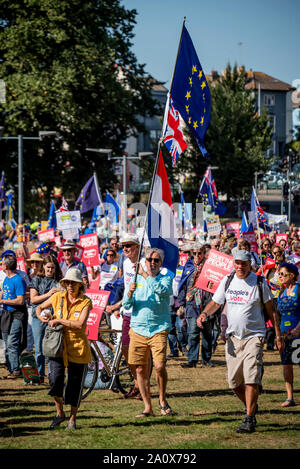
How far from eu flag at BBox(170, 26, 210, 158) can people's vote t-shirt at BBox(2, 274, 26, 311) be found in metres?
3.33

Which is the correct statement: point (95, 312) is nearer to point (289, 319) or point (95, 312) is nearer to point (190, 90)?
point (289, 319)

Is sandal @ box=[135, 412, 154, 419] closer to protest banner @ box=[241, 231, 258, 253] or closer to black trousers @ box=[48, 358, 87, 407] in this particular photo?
black trousers @ box=[48, 358, 87, 407]

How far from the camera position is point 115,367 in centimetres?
955

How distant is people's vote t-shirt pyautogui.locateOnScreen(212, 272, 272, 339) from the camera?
7266 millimetres

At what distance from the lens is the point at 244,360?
725 cm

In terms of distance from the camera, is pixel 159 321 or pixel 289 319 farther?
pixel 289 319

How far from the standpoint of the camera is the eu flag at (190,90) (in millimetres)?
8812

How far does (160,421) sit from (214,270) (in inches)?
147

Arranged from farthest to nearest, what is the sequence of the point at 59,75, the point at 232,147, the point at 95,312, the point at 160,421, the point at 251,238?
the point at 232,147 < the point at 59,75 < the point at 251,238 < the point at 95,312 < the point at 160,421

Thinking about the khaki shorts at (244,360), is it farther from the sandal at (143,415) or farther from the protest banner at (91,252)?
the protest banner at (91,252)

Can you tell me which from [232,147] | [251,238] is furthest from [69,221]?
[232,147]
